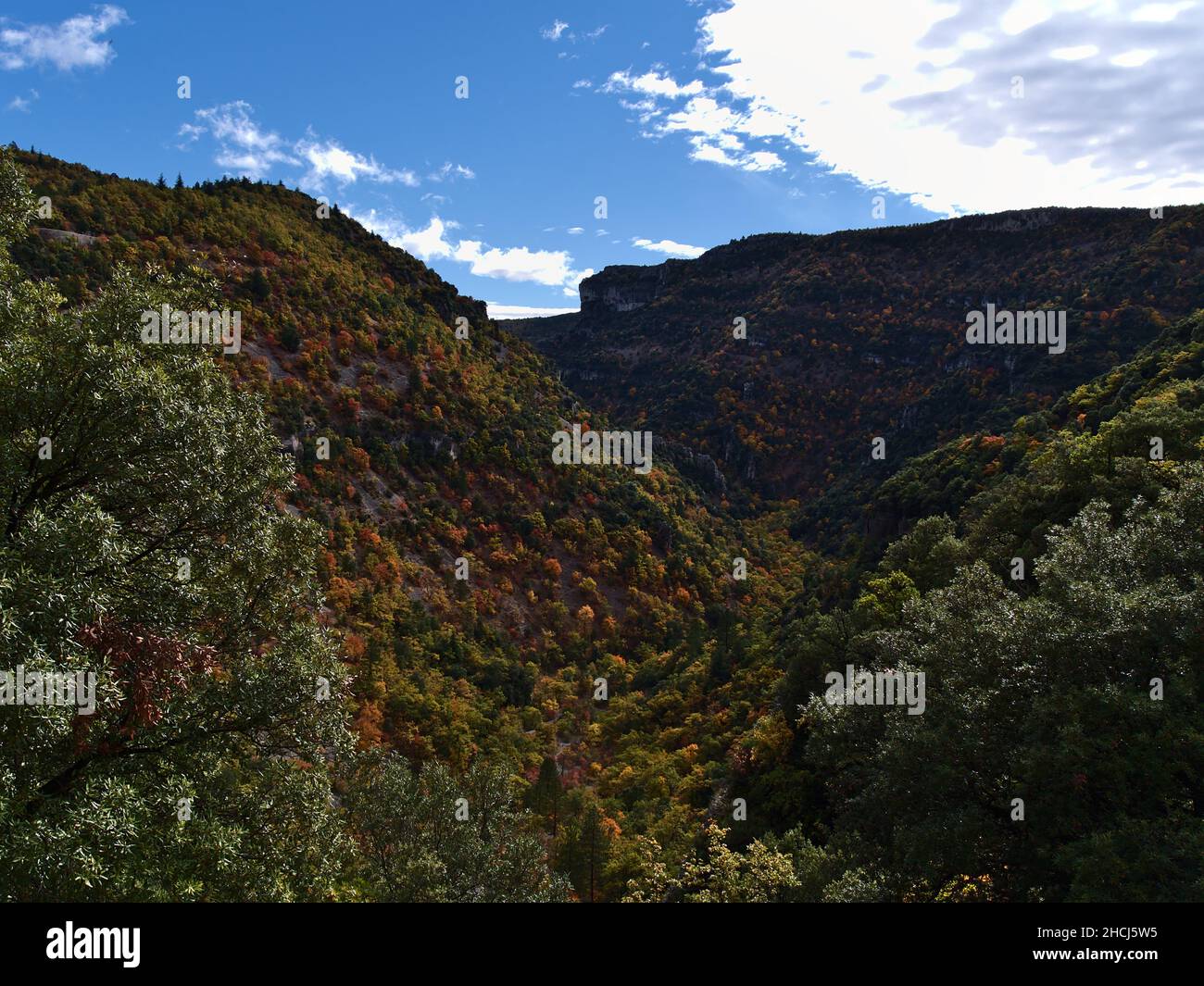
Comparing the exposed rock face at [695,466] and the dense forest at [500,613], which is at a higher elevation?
the exposed rock face at [695,466]

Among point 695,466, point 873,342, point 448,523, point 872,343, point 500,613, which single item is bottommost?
point 500,613

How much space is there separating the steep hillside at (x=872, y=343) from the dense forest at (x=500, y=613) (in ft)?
7.13

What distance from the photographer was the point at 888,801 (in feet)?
58.9

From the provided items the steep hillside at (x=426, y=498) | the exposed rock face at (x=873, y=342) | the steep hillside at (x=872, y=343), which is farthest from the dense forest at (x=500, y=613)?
the exposed rock face at (x=873, y=342)

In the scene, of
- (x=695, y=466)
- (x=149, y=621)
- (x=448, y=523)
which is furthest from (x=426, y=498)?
(x=695, y=466)

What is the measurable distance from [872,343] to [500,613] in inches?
4979

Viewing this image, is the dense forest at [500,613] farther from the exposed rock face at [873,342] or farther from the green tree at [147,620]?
the exposed rock face at [873,342]

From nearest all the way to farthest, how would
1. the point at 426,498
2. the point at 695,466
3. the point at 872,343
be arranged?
the point at 426,498
the point at 695,466
the point at 872,343

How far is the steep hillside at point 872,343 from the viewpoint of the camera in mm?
107000

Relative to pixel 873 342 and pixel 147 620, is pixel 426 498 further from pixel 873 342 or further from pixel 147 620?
pixel 873 342

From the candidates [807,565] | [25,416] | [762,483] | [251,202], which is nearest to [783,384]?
[762,483]

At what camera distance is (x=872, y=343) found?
15300cm
